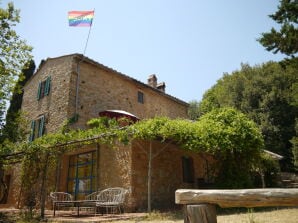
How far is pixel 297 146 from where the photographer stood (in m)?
16.2

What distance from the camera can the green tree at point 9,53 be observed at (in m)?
10.2

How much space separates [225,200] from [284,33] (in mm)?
8879

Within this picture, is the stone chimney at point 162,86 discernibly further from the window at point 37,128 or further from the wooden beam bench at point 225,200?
the wooden beam bench at point 225,200

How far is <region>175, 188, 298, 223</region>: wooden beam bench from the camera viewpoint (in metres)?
2.29

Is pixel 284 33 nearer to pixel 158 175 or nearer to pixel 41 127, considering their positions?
pixel 158 175

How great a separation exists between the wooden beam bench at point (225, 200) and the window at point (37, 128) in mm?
12681

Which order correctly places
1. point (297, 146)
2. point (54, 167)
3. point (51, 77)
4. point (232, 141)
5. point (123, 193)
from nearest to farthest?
point (123, 193) < point (232, 141) < point (54, 167) < point (51, 77) < point (297, 146)

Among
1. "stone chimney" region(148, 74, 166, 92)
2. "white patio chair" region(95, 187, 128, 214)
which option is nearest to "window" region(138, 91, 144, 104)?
"stone chimney" region(148, 74, 166, 92)

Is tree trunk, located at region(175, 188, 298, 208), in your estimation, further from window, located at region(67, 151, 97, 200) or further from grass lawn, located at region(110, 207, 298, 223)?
window, located at region(67, 151, 97, 200)

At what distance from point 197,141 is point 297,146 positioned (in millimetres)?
11377

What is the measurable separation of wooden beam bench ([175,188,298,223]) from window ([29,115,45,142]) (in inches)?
499

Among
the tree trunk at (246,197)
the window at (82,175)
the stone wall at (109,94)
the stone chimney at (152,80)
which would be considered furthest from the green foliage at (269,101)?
the tree trunk at (246,197)

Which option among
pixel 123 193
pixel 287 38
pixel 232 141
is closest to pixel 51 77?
pixel 123 193

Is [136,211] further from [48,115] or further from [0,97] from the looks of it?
[48,115]
